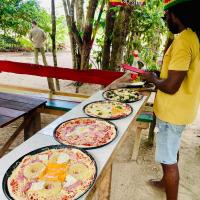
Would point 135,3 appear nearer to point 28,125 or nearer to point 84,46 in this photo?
point 84,46

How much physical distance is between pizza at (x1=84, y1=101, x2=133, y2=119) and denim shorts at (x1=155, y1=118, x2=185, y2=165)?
1.03 feet

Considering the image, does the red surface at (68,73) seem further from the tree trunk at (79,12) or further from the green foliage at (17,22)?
the green foliage at (17,22)

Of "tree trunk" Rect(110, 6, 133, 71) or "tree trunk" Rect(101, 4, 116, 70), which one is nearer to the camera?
"tree trunk" Rect(110, 6, 133, 71)

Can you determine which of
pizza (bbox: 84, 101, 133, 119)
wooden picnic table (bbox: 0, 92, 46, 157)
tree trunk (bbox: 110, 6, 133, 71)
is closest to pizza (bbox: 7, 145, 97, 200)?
pizza (bbox: 84, 101, 133, 119)

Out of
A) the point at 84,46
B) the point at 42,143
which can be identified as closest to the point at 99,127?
the point at 42,143

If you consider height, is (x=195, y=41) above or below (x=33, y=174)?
above

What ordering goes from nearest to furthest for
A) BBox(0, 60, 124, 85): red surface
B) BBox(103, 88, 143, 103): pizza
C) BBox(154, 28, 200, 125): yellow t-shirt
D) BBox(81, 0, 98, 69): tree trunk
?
BBox(154, 28, 200, 125): yellow t-shirt, BBox(103, 88, 143, 103): pizza, BBox(0, 60, 124, 85): red surface, BBox(81, 0, 98, 69): tree trunk

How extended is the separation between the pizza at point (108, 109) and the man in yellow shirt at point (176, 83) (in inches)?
11.1

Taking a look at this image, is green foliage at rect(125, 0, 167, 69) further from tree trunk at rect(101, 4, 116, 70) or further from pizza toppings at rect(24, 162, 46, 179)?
pizza toppings at rect(24, 162, 46, 179)

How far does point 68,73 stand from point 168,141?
6.62 ft

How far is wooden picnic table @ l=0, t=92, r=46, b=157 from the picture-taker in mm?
2555

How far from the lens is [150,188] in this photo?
9.43ft

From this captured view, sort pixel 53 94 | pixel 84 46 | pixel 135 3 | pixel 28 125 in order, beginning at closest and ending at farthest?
1. pixel 28 125
2. pixel 135 3
3. pixel 53 94
4. pixel 84 46

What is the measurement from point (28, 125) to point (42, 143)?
170 centimetres
